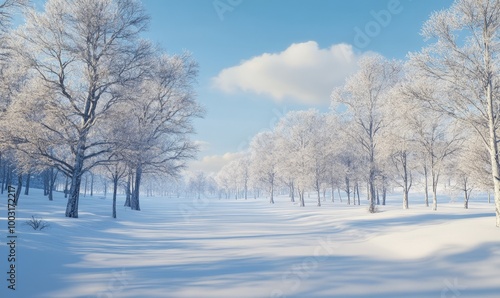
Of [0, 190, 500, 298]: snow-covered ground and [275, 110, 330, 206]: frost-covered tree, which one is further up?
[275, 110, 330, 206]: frost-covered tree

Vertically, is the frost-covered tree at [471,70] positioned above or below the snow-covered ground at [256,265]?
above

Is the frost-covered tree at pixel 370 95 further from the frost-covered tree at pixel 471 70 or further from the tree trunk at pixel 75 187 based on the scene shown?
the tree trunk at pixel 75 187

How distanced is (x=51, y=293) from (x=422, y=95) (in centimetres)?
1505

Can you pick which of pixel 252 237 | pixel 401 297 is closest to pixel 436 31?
pixel 401 297

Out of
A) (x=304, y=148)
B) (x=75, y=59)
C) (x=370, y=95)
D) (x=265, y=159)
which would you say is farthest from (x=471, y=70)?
(x=265, y=159)

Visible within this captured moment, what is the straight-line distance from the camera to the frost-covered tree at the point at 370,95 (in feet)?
72.7

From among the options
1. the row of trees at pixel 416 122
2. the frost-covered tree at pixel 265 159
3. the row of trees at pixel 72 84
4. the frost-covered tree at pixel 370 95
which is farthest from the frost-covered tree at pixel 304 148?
the row of trees at pixel 72 84

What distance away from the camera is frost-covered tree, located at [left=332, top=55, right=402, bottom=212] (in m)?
22.2

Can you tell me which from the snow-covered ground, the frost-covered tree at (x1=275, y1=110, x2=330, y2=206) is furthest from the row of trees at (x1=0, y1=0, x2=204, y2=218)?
the frost-covered tree at (x1=275, y1=110, x2=330, y2=206)

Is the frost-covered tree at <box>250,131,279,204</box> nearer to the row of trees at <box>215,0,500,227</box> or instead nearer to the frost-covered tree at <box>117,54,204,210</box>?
the row of trees at <box>215,0,500,227</box>

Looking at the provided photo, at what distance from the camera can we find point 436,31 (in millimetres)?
11852

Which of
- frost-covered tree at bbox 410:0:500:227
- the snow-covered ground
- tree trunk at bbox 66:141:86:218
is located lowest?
the snow-covered ground

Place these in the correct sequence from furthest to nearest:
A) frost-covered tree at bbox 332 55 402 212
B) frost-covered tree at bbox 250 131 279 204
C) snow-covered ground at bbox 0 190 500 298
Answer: frost-covered tree at bbox 250 131 279 204 → frost-covered tree at bbox 332 55 402 212 → snow-covered ground at bbox 0 190 500 298

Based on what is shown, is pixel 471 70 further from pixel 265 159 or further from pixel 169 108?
pixel 265 159
